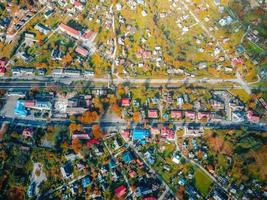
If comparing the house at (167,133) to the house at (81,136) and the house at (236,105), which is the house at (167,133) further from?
the house at (236,105)

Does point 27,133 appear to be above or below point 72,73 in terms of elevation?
below

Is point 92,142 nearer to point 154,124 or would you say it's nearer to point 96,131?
point 96,131

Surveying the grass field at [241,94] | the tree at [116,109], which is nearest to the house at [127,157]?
the tree at [116,109]

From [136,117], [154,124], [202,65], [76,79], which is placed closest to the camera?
[136,117]

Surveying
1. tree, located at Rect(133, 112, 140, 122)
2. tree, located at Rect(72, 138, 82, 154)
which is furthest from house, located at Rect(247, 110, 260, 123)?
tree, located at Rect(72, 138, 82, 154)

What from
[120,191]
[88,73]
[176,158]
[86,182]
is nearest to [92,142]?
[86,182]

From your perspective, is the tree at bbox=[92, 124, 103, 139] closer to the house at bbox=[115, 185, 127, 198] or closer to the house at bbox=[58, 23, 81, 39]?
the house at bbox=[115, 185, 127, 198]

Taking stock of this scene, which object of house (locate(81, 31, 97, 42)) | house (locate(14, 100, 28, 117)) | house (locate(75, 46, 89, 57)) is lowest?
house (locate(14, 100, 28, 117))

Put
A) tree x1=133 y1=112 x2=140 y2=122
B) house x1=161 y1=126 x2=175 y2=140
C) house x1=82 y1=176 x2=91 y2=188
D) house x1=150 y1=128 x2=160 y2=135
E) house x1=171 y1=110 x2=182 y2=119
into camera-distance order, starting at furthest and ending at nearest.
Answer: house x1=171 y1=110 x2=182 y2=119, tree x1=133 y1=112 x2=140 y2=122, house x1=150 y1=128 x2=160 y2=135, house x1=161 y1=126 x2=175 y2=140, house x1=82 y1=176 x2=91 y2=188

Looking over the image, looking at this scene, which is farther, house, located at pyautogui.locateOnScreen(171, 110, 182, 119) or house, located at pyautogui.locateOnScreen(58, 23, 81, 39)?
house, located at pyautogui.locateOnScreen(58, 23, 81, 39)
